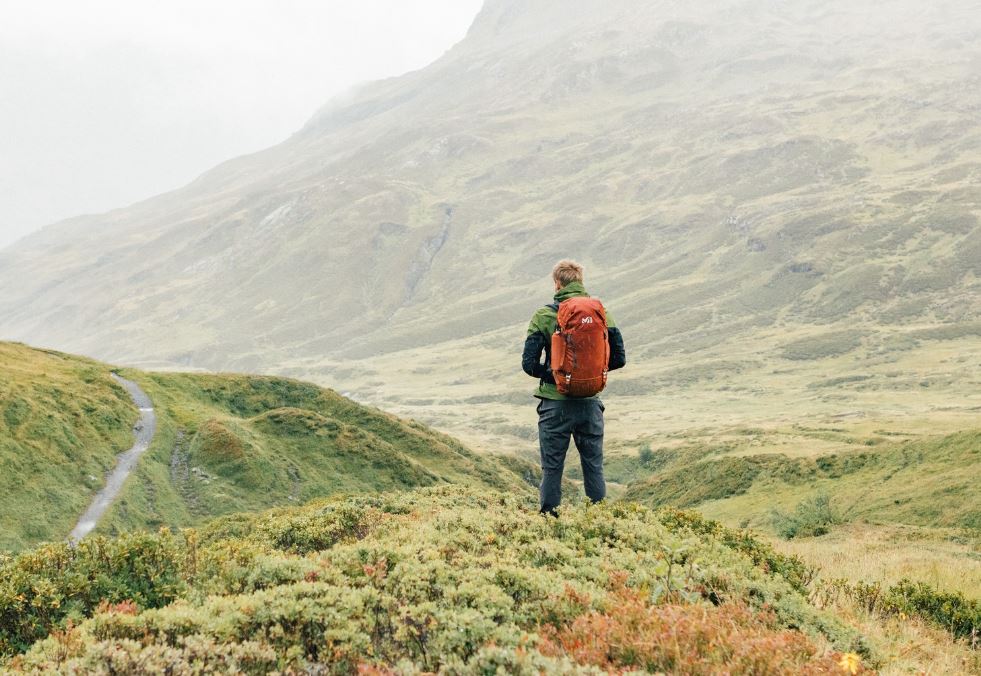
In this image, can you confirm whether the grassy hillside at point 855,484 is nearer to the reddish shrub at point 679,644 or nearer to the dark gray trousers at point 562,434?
the dark gray trousers at point 562,434

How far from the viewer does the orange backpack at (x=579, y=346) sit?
1059cm

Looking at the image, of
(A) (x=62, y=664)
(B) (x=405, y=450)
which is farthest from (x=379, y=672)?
(B) (x=405, y=450)

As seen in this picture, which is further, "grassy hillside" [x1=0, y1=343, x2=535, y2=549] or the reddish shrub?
"grassy hillside" [x1=0, y1=343, x2=535, y2=549]

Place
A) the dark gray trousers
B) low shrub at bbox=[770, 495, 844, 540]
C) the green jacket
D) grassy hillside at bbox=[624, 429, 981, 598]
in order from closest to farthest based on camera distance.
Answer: the green jacket → the dark gray trousers → grassy hillside at bbox=[624, 429, 981, 598] → low shrub at bbox=[770, 495, 844, 540]

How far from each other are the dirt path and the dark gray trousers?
82.2 feet

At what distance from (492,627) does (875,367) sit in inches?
8438

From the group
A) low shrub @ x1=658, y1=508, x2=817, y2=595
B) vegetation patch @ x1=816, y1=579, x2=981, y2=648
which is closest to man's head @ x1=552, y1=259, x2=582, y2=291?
low shrub @ x1=658, y1=508, x2=817, y2=595

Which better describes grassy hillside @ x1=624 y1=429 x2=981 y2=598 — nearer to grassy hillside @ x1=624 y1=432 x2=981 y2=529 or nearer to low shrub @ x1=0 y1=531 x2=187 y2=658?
grassy hillside @ x1=624 y1=432 x2=981 y2=529

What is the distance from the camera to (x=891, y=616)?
8914mm

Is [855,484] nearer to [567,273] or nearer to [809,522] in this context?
[809,522]

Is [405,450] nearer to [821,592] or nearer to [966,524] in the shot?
[966,524]

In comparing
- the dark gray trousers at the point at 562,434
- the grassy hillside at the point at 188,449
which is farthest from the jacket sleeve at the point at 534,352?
the grassy hillside at the point at 188,449

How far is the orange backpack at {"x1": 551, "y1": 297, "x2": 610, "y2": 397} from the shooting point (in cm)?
1059

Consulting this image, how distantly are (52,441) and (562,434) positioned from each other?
38.6m
